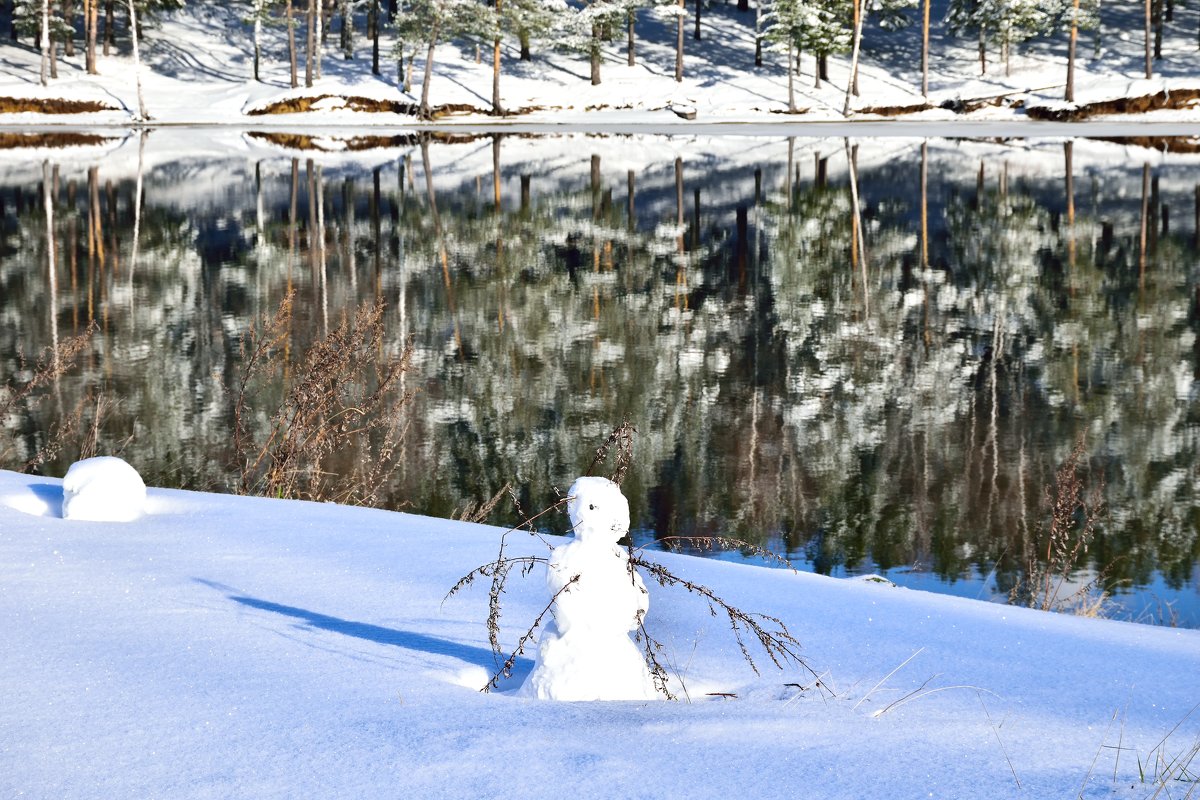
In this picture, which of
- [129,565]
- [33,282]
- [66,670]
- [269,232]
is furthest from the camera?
[269,232]

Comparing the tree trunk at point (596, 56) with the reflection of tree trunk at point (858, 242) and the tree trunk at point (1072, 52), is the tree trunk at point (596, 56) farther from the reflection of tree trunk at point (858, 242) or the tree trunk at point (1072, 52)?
the reflection of tree trunk at point (858, 242)

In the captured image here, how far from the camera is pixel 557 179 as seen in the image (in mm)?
33125

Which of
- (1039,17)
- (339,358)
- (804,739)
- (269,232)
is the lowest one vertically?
(804,739)

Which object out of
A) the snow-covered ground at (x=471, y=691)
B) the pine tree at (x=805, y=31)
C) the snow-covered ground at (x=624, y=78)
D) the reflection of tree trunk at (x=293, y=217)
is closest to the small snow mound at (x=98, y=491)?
the snow-covered ground at (x=471, y=691)

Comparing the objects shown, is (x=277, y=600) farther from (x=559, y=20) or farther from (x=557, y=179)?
(x=559, y=20)

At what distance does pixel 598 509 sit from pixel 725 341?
1130 cm

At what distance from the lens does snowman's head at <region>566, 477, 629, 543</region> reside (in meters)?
3.58

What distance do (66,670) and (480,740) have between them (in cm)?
129

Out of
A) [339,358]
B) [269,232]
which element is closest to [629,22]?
[269,232]

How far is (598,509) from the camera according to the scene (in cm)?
358

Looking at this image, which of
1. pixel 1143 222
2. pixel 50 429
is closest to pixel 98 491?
pixel 50 429

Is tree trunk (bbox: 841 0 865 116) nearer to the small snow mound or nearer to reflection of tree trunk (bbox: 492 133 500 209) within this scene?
reflection of tree trunk (bbox: 492 133 500 209)

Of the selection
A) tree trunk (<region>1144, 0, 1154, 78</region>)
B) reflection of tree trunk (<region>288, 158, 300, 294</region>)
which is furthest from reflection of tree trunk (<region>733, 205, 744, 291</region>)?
tree trunk (<region>1144, 0, 1154, 78</region>)

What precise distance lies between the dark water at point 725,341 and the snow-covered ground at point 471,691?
11.9ft
